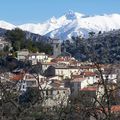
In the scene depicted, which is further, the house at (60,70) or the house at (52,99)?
the house at (60,70)

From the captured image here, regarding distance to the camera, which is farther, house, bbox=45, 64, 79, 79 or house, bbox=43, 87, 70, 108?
house, bbox=45, 64, 79, 79

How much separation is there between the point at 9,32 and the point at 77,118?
51.7m

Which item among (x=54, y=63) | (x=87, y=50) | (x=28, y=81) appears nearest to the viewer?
(x=87, y=50)

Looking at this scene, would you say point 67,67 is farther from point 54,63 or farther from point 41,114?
point 41,114

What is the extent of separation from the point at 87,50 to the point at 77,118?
332 cm

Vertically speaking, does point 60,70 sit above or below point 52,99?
above

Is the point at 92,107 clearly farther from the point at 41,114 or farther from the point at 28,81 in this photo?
the point at 28,81

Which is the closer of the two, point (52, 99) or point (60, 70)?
→ point (52, 99)

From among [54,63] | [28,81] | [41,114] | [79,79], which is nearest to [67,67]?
[54,63]

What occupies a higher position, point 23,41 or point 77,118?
point 23,41

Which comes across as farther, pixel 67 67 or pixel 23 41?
pixel 23 41

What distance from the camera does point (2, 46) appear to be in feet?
211

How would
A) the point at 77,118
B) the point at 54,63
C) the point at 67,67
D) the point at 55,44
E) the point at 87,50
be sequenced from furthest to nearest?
the point at 55,44 → the point at 54,63 → the point at 67,67 → the point at 77,118 → the point at 87,50

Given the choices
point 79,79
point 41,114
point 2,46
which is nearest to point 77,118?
point 41,114
